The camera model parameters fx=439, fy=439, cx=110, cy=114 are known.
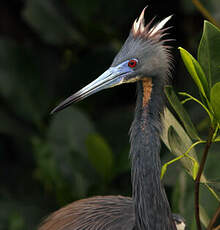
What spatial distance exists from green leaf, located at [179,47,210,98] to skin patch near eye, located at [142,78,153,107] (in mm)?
317

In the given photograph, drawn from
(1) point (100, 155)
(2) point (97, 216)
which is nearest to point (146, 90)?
(2) point (97, 216)

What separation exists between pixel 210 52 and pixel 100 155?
1184mm

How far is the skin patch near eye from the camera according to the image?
1.25 metres

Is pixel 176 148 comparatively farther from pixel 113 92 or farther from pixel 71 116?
pixel 113 92

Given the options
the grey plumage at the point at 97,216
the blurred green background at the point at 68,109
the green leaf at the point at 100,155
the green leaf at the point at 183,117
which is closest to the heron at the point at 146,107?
the grey plumage at the point at 97,216

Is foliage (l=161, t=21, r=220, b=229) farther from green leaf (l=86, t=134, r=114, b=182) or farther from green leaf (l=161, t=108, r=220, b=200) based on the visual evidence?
green leaf (l=86, t=134, r=114, b=182)

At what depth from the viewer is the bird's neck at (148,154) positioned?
124cm

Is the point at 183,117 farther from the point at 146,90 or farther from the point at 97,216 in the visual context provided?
the point at 97,216

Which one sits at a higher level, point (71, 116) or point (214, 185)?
point (71, 116)

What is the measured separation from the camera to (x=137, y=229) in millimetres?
1306

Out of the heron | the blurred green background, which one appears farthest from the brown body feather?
the blurred green background

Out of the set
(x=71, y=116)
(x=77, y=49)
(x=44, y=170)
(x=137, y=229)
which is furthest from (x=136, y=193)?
(x=77, y=49)

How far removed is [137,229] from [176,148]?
420 mm

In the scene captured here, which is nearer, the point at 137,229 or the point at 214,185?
the point at 214,185
